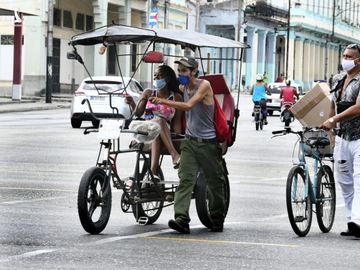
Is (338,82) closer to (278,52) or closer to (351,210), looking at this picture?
(351,210)

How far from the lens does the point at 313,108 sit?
12.1 metres

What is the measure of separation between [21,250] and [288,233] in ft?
9.93

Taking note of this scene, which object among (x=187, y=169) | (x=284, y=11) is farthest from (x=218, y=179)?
(x=284, y=11)

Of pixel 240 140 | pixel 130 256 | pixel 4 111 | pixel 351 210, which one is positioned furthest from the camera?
pixel 4 111

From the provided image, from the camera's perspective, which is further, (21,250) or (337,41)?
(337,41)

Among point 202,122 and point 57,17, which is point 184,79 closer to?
point 202,122

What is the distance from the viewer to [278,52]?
110 meters

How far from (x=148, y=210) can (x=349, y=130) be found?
7.46ft

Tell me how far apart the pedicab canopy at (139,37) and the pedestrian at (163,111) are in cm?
46

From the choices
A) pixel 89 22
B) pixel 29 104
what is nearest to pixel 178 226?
pixel 29 104

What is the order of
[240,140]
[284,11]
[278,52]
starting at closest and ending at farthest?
1. [240,140]
2. [284,11]
3. [278,52]

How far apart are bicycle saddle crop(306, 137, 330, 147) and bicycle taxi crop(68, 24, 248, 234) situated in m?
0.81

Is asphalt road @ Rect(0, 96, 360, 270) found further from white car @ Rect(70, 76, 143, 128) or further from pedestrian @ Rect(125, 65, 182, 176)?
white car @ Rect(70, 76, 143, 128)

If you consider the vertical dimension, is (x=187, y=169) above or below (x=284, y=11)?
below
